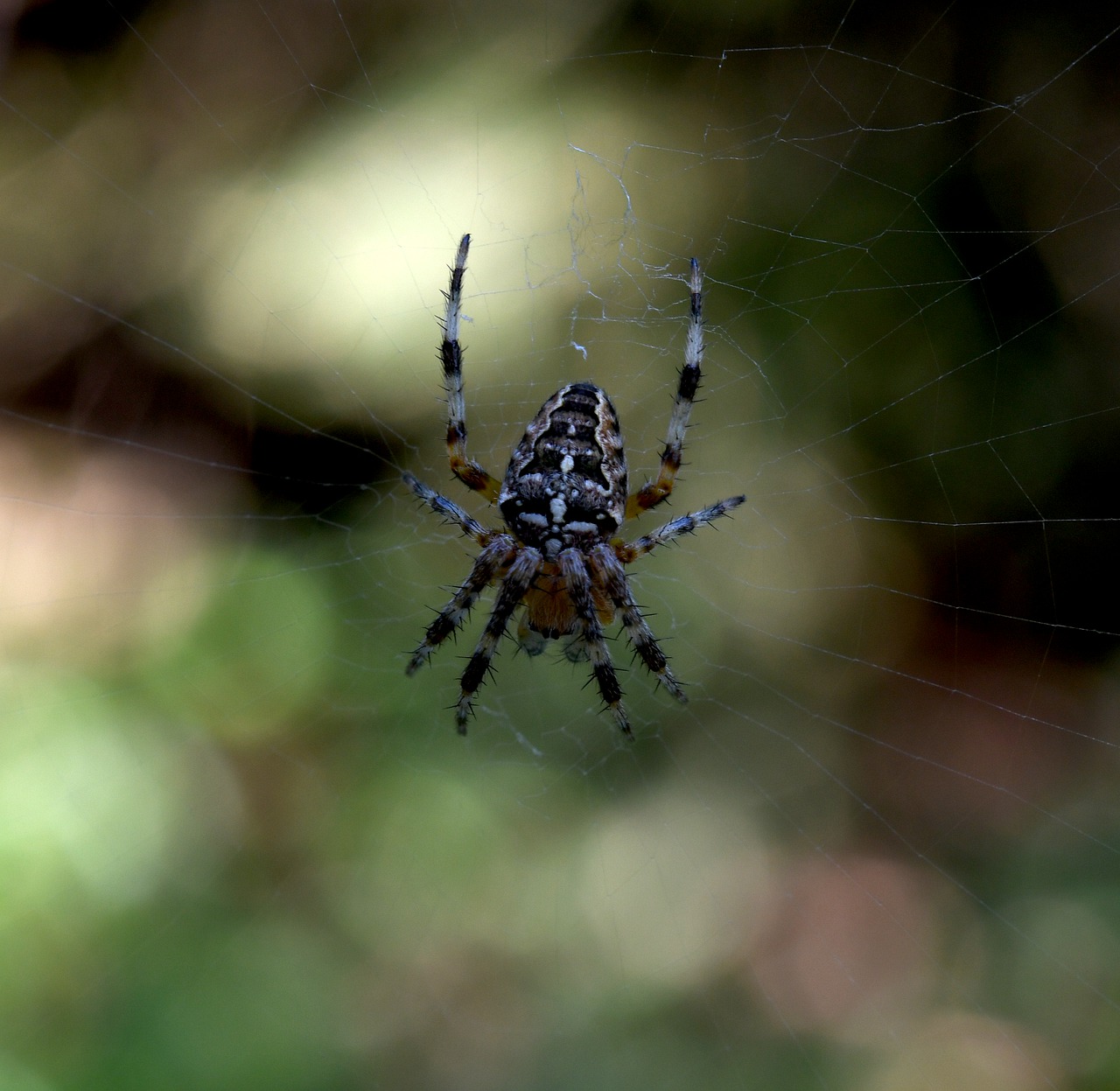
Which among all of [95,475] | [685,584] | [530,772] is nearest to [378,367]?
[95,475]

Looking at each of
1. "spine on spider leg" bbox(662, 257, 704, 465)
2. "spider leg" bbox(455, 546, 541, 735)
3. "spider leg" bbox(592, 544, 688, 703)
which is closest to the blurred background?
"spine on spider leg" bbox(662, 257, 704, 465)

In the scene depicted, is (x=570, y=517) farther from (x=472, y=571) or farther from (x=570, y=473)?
(x=472, y=571)

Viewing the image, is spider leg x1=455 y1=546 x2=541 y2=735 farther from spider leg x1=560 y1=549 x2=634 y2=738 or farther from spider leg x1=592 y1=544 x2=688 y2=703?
spider leg x1=592 y1=544 x2=688 y2=703

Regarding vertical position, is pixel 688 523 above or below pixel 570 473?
below

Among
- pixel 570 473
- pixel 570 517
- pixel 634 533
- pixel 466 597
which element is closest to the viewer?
pixel 570 473

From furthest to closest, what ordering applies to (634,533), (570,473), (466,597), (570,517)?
(634,533)
(466,597)
(570,517)
(570,473)

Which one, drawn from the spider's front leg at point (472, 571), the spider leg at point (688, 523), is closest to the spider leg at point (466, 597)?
the spider's front leg at point (472, 571)

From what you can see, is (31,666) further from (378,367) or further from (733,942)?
(733,942)

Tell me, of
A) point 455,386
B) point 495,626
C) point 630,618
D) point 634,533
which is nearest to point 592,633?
point 630,618
